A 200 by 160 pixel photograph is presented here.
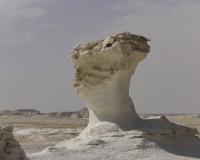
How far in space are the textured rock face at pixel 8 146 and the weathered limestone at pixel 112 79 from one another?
4614 mm

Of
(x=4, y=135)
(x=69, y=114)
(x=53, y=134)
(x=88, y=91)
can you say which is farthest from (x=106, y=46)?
(x=69, y=114)

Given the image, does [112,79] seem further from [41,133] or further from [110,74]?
[41,133]

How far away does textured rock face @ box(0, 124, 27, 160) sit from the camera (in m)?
9.70

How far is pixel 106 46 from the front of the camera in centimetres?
1443

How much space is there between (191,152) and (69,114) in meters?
83.5

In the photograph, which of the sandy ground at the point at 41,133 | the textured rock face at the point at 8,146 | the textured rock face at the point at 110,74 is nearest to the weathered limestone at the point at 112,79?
the textured rock face at the point at 110,74

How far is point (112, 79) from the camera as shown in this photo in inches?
578

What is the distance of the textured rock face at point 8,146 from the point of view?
382 inches

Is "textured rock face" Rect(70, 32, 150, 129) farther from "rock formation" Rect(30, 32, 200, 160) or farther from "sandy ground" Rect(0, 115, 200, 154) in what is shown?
"sandy ground" Rect(0, 115, 200, 154)

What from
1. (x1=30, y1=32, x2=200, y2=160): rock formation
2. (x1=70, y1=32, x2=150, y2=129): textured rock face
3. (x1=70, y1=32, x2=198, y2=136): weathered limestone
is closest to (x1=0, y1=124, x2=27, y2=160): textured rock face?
(x1=30, y1=32, x2=200, y2=160): rock formation

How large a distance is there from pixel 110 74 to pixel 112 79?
233mm

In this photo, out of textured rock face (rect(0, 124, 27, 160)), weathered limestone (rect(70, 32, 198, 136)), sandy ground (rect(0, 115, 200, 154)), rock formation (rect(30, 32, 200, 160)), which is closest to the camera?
textured rock face (rect(0, 124, 27, 160))

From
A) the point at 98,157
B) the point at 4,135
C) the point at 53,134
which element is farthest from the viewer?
the point at 53,134

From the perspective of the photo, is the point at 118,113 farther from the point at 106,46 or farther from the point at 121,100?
the point at 106,46
